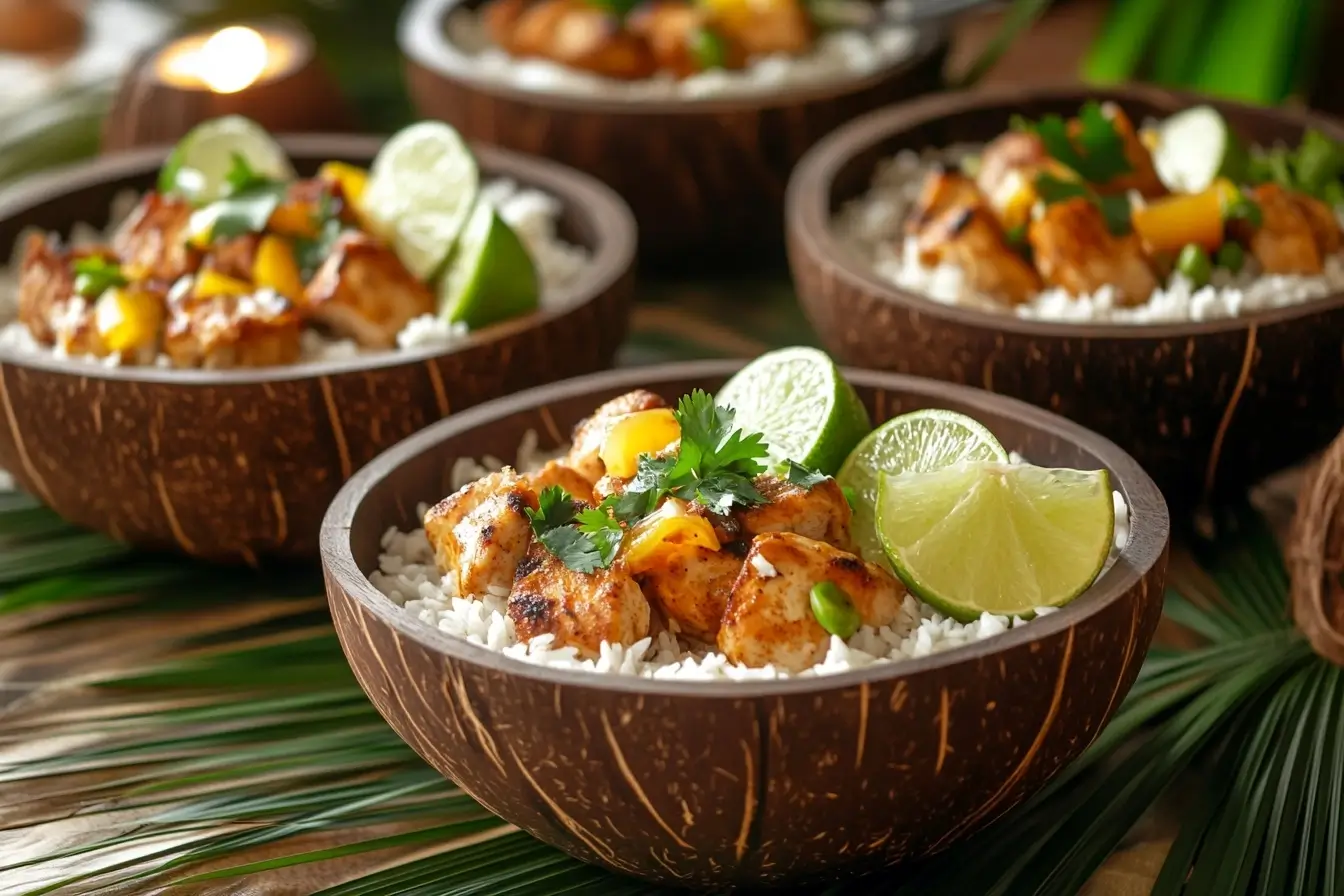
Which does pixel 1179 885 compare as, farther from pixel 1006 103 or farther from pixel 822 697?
pixel 1006 103

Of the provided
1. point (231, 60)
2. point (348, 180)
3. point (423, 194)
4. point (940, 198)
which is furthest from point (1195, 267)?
point (231, 60)

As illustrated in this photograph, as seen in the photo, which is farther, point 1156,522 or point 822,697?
point 1156,522

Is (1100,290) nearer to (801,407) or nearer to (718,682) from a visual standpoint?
(801,407)

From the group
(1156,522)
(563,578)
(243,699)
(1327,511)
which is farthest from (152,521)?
(1327,511)

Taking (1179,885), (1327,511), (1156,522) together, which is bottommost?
(1179,885)

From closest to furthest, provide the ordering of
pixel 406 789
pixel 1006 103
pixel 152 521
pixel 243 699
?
pixel 406 789
pixel 243 699
pixel 152 521
pixel 1006 103

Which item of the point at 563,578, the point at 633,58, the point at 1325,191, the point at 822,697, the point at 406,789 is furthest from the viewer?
the point at 633,58

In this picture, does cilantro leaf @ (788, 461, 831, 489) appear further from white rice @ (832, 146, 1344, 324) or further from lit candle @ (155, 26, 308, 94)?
lit candle @ (155, 26, 308, 94)

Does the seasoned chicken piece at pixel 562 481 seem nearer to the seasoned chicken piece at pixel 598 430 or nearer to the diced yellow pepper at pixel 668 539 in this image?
the seasoned chicken piece at pixel 598 430
